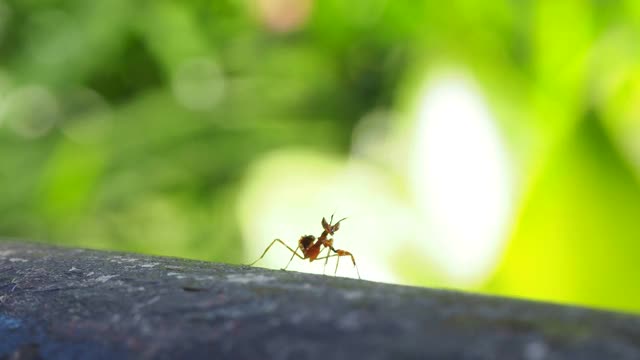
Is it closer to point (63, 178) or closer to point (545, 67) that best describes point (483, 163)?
point (545, 67)

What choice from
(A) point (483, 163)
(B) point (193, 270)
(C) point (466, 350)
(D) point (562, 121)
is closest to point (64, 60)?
(A) point (483, 163)

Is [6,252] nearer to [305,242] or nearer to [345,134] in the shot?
[305,242]

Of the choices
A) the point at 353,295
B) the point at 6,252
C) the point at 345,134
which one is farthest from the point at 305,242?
the point at 345,134

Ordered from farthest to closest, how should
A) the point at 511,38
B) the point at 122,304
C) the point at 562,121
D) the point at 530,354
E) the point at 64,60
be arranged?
the point at 64,60 < the point at 511,38 < the point at 562,121 < the point at 122,304 < the point at 530,354

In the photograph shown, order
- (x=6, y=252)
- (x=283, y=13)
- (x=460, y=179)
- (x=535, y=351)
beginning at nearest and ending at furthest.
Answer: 1. (x=535, y=351)
2. (x=6, y=252)
3. (x=460, y=179)
4. (x=283, y=13)

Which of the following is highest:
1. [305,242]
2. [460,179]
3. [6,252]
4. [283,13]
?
[283,13]

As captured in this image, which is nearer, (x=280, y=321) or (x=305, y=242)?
(x=280, y=321)

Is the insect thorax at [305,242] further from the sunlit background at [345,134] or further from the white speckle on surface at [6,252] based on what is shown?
the white speckle on surface at [6,252]
